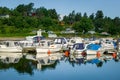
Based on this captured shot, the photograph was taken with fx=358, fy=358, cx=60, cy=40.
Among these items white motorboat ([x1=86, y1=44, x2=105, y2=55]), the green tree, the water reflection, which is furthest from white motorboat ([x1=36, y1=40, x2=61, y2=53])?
the green tree

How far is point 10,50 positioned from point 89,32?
63.7 meters

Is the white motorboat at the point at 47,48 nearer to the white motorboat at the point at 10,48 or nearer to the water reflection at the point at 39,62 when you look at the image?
the water reflection at the point at 39,62

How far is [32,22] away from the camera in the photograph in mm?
111500

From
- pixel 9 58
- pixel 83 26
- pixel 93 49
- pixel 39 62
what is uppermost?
pixel 83 26

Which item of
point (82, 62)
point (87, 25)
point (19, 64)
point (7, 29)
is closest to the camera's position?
point (19, 64)

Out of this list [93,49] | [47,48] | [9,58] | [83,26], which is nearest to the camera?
[9,58]

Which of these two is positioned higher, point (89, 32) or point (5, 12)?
point (5, 12)

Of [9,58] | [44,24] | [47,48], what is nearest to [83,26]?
[44,24]

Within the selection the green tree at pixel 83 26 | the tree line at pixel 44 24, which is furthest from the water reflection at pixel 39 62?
the green tree at pixel 83 26

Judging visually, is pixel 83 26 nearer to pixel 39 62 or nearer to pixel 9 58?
pixel 9 58

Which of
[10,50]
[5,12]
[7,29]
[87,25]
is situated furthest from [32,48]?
[5,12]

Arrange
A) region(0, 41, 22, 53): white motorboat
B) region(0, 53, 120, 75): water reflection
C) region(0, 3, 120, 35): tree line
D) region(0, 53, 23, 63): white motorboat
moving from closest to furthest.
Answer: region(0, 53, 120, 75): water reflection → region(0, 53, 23, 63): white motorboat → region(0, 41, 22, 53): white motorboat → region(0, 3, 120, 35): tree line

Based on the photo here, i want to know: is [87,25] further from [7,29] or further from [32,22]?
[7,29]

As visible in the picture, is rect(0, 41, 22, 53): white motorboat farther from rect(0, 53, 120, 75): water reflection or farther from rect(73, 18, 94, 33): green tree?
rect(73, 18, 94, 33): green tree
